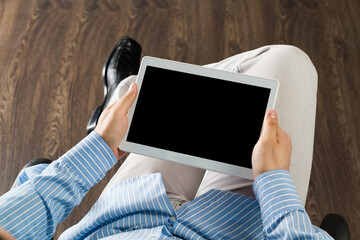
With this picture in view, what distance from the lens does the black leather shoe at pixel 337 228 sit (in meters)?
0.67

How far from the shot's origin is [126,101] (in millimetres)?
735

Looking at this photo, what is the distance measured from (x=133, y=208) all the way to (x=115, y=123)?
0.18 m

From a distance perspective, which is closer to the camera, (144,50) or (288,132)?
(288,132)

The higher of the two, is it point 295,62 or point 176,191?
point 295,62

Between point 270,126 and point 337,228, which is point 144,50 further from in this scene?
point 337,228

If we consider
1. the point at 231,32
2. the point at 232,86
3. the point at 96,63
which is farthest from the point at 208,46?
the point at 232,86

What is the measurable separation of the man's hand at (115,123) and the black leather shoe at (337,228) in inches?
18.1

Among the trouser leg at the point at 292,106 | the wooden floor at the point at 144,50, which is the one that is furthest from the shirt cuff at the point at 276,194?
the wooden floor at the point at 144,50

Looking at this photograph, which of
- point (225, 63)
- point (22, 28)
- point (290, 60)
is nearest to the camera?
point (290, 60)

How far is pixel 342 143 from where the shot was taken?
124 centimetres

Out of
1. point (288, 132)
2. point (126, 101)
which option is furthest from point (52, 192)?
point (288, 132)

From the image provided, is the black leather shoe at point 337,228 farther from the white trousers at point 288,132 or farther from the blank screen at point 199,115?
the blank screen at point 199,115

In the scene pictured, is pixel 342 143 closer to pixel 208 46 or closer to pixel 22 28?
pixel 208 46

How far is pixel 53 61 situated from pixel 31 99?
0.61 ft
